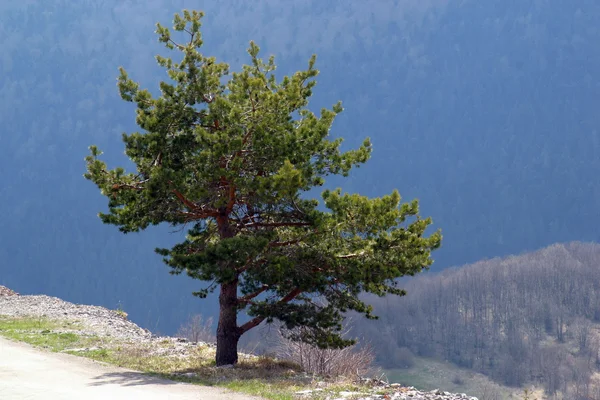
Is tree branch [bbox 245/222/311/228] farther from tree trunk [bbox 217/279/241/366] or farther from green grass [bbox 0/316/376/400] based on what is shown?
green grass [bbox 0/316/376/400]

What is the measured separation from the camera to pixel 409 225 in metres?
18.5

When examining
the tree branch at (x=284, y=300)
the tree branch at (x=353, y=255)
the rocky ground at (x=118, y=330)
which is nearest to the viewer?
the rocky ground at (x=118, y=330)

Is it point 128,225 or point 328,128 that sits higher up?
point 328,128

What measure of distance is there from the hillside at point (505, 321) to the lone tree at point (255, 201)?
7740cm

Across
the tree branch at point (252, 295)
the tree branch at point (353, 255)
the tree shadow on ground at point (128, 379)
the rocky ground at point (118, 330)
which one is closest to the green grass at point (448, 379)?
the rocky ground at point (118, 330)

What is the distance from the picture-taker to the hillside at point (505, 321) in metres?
98.7

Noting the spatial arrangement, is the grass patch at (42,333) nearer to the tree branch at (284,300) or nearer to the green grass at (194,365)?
the green grass at (194,365)

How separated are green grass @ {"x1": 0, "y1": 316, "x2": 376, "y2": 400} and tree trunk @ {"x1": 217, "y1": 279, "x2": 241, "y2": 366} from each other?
0.40 m

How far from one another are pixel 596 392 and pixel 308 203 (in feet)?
255

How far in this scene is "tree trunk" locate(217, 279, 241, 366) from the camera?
19.7 meters

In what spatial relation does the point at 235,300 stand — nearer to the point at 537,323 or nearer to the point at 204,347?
the point at 204,347

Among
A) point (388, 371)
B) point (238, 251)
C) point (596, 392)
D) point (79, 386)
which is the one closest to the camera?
point (79, 386)

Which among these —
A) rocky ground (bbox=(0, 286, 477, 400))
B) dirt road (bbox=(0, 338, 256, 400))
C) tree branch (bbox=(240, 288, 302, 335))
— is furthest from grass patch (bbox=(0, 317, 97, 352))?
tree branch (bbox=(240, 288, 302, 335))

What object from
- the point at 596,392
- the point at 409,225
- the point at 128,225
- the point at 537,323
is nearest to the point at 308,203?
the point at 409,225
